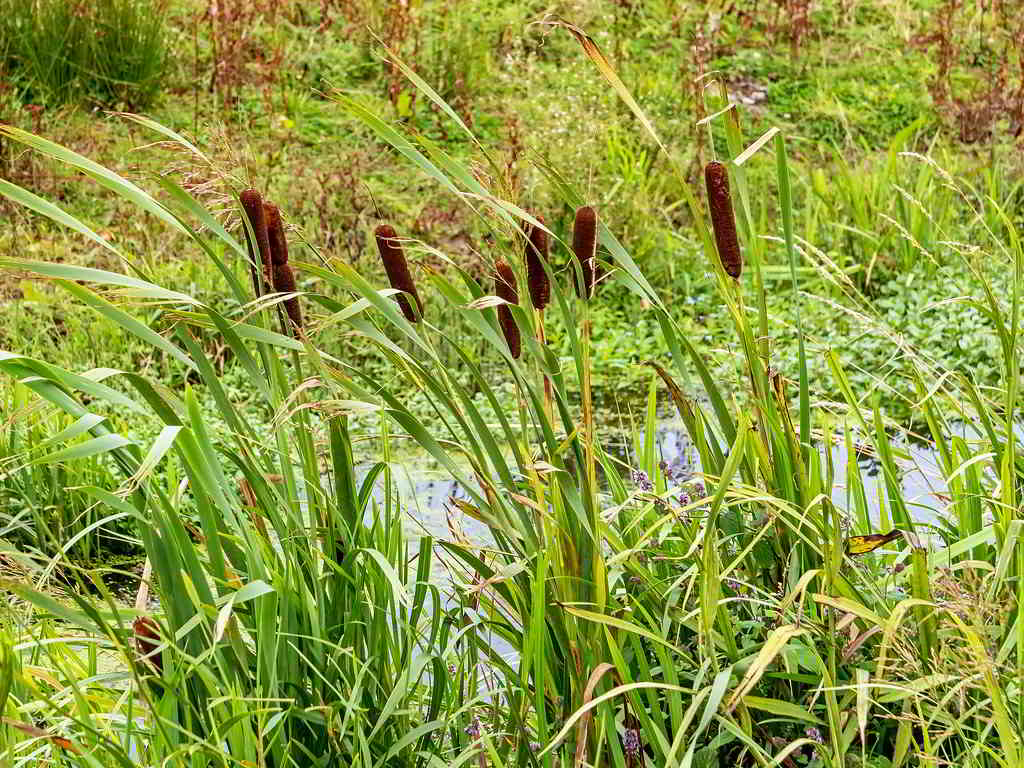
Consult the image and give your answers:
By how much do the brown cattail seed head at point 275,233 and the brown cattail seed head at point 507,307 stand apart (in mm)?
302

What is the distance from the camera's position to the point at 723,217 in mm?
1870

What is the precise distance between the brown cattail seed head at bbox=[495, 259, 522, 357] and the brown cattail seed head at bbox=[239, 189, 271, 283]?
322 mm

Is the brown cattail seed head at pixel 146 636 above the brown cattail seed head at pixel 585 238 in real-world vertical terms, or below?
below

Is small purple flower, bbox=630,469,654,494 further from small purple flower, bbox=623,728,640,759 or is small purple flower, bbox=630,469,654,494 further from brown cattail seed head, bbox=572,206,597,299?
brown cattail seed head, bbox=572,206,597,299

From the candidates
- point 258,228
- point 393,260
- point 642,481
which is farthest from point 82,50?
point 393,260

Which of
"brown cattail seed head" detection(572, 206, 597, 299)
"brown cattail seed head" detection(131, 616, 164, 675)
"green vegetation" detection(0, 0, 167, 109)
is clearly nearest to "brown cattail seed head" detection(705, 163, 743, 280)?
"brown cattail seed head" detection(572, 206, 597, 299)

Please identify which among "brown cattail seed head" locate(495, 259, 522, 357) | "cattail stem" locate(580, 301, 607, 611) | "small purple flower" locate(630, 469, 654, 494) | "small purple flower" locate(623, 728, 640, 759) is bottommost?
"small purple flower" locate(623, 728, 640, 759)

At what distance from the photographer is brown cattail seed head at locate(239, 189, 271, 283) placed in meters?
1.77

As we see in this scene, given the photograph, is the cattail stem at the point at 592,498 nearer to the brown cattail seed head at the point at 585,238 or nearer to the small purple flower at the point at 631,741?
the brown cattail seed head at the point at 585,238

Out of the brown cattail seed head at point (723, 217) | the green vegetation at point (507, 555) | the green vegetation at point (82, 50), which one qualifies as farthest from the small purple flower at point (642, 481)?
the green vegetation at point (82, 50)

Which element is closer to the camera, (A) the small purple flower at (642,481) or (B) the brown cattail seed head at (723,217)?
(B) the brown cattail seed head at (723,217)

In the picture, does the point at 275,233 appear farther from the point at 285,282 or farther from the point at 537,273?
the point at 537,273

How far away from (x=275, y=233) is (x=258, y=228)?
0.04 m

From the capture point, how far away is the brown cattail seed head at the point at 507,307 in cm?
185
